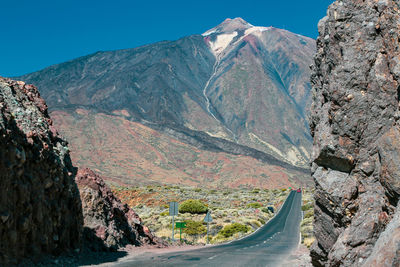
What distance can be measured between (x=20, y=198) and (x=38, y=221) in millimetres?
1302

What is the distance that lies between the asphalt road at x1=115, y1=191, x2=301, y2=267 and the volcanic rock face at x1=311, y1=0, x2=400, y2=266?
773 cm

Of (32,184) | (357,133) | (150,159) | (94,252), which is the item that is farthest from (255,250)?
(150,159)

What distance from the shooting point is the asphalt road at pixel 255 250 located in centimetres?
1603

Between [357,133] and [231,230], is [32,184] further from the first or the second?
[231,230]

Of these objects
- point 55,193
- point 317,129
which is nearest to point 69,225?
point 55,193

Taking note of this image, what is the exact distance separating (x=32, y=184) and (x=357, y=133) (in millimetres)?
9885

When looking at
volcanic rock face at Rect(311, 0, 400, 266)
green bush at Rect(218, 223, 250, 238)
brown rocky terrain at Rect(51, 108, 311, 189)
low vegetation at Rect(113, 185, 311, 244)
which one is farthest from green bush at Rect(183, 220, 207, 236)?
brown rocky terrain at Rect(51, 108, 311, 189)

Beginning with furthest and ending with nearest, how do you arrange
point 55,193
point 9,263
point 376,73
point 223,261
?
point 223,261
point 55,193
point 9,263
point 376,73

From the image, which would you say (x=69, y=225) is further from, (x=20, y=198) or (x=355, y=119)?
(x=355, y=119)

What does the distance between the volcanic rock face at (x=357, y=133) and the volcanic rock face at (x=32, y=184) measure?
833 centimetres

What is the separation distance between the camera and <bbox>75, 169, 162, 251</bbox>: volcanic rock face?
18172 millimetres

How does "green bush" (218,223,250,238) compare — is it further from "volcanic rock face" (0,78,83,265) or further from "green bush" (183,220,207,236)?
"volcanic rock face" (0,78,83,265)

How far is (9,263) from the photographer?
10812 millimetres

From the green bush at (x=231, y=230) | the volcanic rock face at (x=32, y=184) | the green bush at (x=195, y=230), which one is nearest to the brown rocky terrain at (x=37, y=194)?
the volcanic rock face at (x=32, y=184)
